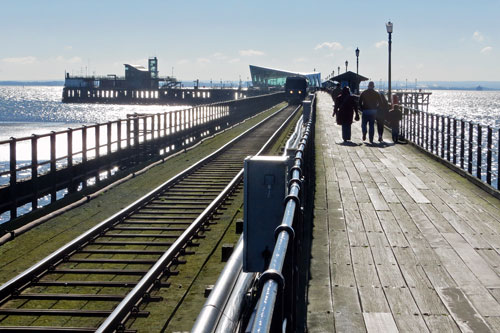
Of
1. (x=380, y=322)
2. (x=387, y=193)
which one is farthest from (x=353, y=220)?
(x=380, y=322)

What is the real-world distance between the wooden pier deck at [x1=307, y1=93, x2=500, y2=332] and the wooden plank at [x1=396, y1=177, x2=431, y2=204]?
0.06 feet

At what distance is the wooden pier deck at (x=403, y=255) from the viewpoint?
571 cm

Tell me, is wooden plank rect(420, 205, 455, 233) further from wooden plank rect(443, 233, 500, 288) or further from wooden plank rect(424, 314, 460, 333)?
wooden plank rect(424, 314, 460, 333)

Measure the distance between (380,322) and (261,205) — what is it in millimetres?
1572

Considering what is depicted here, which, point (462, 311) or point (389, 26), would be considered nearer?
point (462, 311)

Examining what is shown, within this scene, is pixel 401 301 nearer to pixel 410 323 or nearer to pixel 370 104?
pixel 410 323

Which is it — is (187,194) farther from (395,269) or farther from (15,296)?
(395,269)

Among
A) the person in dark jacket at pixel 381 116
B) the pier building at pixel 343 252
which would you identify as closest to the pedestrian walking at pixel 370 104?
the person in dark jacket at pixel 381 116

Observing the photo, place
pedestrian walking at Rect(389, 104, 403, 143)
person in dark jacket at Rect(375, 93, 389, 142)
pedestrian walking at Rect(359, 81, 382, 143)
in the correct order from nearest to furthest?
pedestrian walking at Rect(359, 81, 382, 143) → pedestrian walking at Rect(389, 104, 403, 143) → person in dark jacket at Rect(375, 93, 389, 142)

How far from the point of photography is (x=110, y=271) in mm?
9898

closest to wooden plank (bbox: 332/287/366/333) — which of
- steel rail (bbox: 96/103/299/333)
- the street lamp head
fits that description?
steel rail (bbox: 96/103/299/333)

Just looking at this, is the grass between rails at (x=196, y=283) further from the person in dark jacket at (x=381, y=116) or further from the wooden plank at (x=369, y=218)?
the person in dark jacket at (x=381, y=116)

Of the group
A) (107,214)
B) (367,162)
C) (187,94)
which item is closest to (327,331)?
(107,214)

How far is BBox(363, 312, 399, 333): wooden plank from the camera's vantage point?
17.6ft
